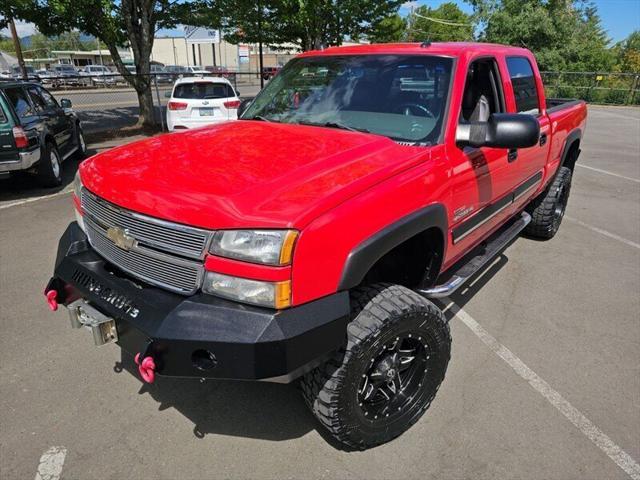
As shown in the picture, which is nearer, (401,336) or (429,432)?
(401,336)

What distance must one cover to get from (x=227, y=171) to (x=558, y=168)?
4308 millimetres

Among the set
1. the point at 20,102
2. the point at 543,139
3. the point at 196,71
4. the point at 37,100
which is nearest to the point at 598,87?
the point at 196,71

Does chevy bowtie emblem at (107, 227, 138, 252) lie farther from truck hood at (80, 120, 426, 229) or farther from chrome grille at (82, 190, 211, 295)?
truck hood at (80, 120, 426, 229)

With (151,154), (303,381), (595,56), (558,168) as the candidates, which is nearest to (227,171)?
(151,154)

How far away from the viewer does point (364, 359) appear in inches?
87.3

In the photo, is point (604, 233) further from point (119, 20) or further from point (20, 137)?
point (119, 20)

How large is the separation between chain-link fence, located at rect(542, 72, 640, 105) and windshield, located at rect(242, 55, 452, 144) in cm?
2802

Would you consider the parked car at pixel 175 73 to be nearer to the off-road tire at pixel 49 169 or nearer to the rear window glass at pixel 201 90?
the rear window glass at pixel 201 90

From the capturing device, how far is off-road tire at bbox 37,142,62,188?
7.23 meters

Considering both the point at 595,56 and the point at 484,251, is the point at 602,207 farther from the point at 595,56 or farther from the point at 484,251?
the point at 595,56

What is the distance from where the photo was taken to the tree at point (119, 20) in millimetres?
11062

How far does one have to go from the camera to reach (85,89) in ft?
83.7

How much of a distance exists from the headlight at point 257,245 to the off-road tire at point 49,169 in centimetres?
654

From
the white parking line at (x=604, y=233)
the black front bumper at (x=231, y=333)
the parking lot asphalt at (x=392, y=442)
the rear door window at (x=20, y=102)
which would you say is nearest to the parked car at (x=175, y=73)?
the rear door window at (x=20, y=102)
